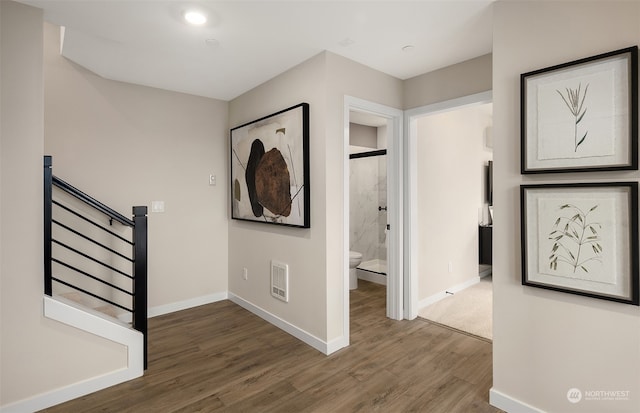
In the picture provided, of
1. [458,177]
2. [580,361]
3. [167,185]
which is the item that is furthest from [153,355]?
[458,177]

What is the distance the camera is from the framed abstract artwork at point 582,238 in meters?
1.55

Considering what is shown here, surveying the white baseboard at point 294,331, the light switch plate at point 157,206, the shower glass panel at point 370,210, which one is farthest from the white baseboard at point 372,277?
the light switch plate at point 157,206

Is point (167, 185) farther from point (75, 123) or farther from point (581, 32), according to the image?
point (581, 32)

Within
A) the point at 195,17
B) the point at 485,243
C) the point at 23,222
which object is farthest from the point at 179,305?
the point at 485,243

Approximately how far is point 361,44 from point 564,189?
1.70m

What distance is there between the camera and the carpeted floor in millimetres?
3191

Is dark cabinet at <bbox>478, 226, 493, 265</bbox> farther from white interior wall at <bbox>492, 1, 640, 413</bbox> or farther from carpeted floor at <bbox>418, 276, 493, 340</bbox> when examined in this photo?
white interior wall at <bbox>492, 1, 640, 413</bbox>

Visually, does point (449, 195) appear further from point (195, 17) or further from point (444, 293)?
point (195, 17)

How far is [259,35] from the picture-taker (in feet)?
7.89

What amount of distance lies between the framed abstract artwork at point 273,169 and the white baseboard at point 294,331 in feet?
3.10

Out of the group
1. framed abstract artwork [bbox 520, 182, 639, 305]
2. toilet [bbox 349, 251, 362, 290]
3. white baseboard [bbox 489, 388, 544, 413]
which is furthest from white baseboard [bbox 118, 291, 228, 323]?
framed abstract artwork [bbox 520, 182, 639, 305]

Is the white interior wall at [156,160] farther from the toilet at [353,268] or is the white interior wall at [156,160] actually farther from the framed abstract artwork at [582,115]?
the framed abstract artwork at [582,115]

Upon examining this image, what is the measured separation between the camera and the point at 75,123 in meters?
3.06

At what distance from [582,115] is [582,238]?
2.00ft
